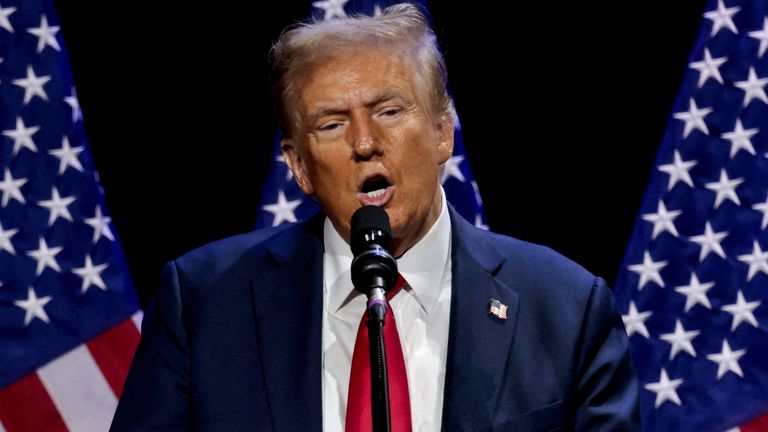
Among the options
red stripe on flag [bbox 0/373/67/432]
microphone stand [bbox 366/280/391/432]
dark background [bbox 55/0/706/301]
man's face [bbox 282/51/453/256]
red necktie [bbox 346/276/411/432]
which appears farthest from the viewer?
dark background [bbox 55/0/706/301]

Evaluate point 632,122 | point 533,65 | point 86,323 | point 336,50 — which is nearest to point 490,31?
point 533,65

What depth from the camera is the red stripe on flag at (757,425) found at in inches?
116

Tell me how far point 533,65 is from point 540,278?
929 millimetres

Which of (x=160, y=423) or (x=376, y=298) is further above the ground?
(x=376, y=298)

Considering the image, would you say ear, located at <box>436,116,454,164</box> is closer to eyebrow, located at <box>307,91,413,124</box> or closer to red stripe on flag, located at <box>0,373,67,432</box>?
eyebrow, located at <box>307,91,413,124</box>

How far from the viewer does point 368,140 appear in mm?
2072

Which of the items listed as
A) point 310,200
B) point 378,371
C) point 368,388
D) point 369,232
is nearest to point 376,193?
point 368,388

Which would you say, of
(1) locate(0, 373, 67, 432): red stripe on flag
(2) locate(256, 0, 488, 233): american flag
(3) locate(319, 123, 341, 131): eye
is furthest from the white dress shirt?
(1) locate(0, 373, 67, 432): red stripe on flag

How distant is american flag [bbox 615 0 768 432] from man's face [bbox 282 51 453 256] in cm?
104

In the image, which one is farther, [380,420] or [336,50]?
[336,50]

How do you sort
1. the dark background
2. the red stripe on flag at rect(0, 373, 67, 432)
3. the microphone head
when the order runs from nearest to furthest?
the microphone head
the red stripe on flag at rect(0, 373, 67, 432)
the dark background

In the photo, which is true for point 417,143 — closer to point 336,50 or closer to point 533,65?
point 336,50

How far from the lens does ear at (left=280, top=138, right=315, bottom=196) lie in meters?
2.22

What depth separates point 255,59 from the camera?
2.93 m
